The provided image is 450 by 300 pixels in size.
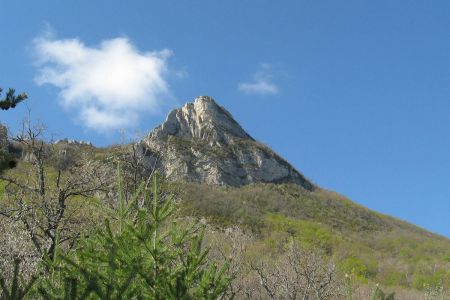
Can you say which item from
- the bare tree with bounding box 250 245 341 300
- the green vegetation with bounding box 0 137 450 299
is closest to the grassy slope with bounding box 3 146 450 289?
the green vegetation with bounding box 0 137 450 299

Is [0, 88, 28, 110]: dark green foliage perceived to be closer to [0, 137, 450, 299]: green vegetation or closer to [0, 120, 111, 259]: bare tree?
[0, 137, 450, 299]: green vegetation

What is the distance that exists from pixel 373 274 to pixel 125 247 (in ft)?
159

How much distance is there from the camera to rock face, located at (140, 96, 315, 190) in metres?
78.8

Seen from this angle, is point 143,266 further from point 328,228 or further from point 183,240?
point 328,228

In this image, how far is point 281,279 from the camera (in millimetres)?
26750

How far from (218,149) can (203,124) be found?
763 centimetres

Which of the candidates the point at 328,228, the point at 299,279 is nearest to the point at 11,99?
the point at 299,279

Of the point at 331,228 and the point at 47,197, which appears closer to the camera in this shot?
the point at 47,197

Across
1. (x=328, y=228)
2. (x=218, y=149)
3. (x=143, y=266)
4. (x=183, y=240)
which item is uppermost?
(x=218, y=149)

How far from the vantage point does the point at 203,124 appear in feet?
298

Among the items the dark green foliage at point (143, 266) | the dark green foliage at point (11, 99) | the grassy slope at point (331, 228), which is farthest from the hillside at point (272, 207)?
the dark green foliage at point (143, 266)

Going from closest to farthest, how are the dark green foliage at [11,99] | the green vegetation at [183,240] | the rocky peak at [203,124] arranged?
the green vegetation at [183,240]
the dark green foliage at [11,99]
the rocky peak at [203,124]

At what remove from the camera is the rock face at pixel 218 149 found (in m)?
78.8

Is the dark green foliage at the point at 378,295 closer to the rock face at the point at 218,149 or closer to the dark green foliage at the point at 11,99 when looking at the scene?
the dark green foliage at the point at 11,99
